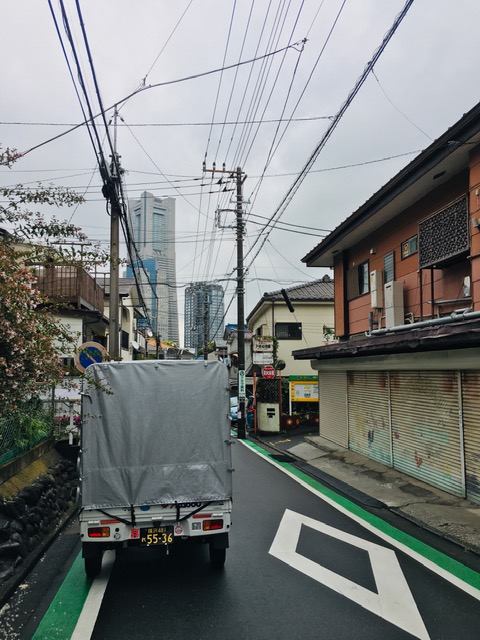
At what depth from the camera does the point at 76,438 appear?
1171cm

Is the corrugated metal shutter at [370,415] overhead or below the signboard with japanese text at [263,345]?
below

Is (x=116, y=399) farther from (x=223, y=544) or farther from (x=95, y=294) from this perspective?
(x=95, y=294)

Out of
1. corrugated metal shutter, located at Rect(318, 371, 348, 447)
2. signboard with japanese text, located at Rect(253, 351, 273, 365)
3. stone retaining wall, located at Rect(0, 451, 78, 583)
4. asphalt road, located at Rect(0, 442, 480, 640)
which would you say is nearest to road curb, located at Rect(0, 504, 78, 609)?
stone retaining wall, located at Rect(0, 451, 78, 583)

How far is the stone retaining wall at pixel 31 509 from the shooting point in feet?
19.5

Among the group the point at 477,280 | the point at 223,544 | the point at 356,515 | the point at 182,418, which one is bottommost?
the point at 356,515

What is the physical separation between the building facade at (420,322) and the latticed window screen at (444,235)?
0.08 feet

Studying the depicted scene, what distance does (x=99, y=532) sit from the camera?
5.28 m

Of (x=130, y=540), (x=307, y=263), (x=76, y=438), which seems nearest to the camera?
(x=130, y=540)

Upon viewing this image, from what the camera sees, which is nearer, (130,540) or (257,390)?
(130,540)

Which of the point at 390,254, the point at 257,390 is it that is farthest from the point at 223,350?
the point at 390,254

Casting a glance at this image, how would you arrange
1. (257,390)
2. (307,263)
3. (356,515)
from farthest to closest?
(257,390) < (307,263) < (356,515)

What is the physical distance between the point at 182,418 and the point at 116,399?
0.84 metres

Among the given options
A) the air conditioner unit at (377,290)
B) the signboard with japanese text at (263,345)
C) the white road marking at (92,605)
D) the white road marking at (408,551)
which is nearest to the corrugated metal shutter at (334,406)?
the air conditioner unit at (377,290)

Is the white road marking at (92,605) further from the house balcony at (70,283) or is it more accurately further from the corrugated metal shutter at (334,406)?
the house balcony at (70,283)
